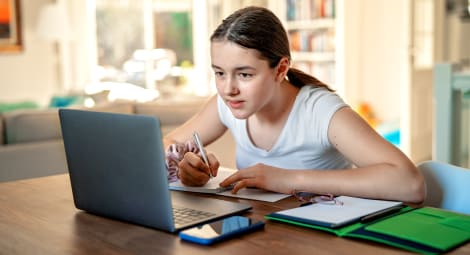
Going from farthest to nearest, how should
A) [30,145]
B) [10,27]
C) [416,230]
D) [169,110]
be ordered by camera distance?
[10,27] → [169,110] → [30,145] → [416,230]

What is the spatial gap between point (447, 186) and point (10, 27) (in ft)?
17.2

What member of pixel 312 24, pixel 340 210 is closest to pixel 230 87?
pixel 340 210

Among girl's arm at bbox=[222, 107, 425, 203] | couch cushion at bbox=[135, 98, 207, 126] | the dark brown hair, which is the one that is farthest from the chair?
couch cushion at bbox=[135, 98, 207, 126]

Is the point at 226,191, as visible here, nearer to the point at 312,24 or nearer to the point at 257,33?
the point at 257,33

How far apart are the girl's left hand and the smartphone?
253mm

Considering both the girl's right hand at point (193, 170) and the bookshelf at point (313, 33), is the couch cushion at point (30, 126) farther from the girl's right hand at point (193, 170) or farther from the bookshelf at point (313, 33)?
the bookshelf at point (313, 33)

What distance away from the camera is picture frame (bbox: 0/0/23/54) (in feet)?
18.9

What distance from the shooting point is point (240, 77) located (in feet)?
4.78

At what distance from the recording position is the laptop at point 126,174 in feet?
3.60

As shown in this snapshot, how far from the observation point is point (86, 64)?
6.25 metres

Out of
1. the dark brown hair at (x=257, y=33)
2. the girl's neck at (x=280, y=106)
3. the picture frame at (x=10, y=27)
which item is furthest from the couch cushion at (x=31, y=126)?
the picture frame at (x=10, y=27)

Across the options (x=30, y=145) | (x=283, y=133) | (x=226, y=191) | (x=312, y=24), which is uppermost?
(x=312, y=24)

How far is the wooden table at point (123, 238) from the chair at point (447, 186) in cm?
40

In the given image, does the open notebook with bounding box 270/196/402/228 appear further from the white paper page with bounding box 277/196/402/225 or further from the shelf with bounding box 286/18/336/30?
the shelf with bounding box 286/18/336/30
